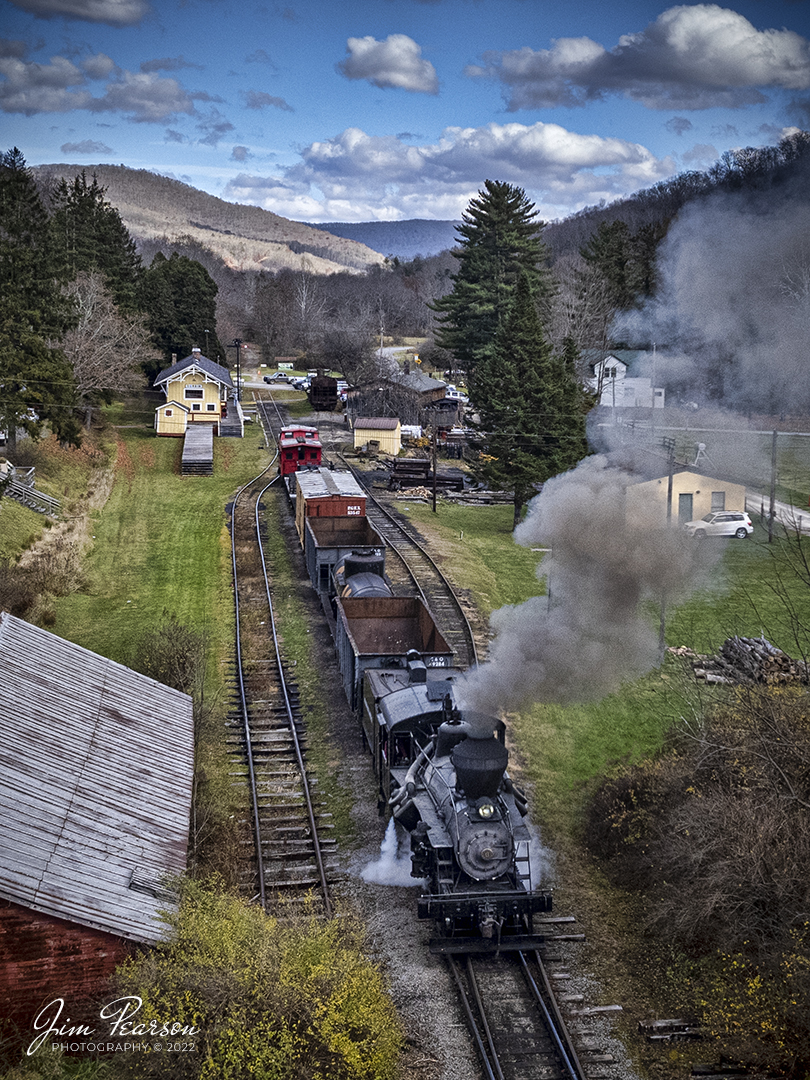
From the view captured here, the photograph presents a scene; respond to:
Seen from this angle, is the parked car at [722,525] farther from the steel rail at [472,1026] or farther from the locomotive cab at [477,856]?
the steel rail at [472,1026]

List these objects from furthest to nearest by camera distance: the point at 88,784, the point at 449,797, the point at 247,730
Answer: the point at 247,730
the point at 88,784
the point at 449,797

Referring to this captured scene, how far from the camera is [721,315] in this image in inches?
615

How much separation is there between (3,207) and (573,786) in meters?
37.3

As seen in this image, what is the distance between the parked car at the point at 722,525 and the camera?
2132 cm

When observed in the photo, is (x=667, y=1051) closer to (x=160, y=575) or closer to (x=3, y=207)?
(x=160, y=575)

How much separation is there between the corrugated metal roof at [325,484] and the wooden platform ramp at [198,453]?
11.2 metres

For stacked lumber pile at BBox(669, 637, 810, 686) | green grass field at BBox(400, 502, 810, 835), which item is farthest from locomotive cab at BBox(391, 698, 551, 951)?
stacked lumber pile at BBox(669, 637, 810, 686)

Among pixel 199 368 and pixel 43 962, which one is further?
pixel 199 368

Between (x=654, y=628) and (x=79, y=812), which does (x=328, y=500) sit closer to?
(x=654, y=628)

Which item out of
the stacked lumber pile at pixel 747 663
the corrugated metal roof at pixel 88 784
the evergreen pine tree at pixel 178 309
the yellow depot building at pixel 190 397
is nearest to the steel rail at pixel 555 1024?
the corrugated metal roof at pixel 88 784

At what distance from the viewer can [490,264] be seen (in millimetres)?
62688

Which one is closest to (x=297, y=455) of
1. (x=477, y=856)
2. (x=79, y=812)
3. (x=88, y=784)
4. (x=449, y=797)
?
(x=88, y=784)

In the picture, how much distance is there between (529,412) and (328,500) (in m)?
10.9

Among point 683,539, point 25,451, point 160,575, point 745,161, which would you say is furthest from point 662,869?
point 25,451
